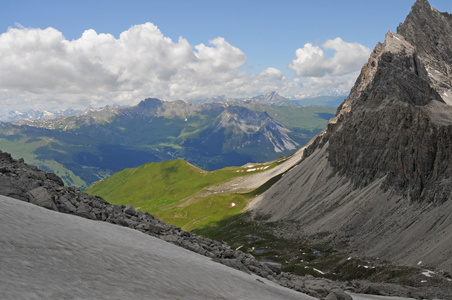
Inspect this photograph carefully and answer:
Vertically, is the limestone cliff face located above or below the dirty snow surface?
above

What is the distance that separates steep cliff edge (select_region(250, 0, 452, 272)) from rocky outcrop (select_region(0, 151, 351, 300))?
2203 inches

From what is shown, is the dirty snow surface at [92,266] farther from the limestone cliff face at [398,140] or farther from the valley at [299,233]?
the limestone cliff face at [398,140]

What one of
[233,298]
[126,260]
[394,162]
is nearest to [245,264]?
[233,298]

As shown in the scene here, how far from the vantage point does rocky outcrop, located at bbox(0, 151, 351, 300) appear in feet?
96.4

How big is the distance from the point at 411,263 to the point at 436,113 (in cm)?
7629

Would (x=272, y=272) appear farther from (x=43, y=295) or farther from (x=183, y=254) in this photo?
(x=43, y=295)

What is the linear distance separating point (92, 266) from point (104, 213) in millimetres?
16361

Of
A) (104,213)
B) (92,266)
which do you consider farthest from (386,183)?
(92,266)

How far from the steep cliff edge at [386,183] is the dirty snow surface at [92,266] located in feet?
230

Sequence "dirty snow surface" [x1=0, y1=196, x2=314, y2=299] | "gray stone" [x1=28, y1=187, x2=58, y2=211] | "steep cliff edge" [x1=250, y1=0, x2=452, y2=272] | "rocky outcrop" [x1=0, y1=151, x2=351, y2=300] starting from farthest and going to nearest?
"steep cliff edge" [x1=250, y1=0, x2=452, y2=272]
"rocky outcrop" [x1=0, y1=151, x2=351, y2=300]
"gray stone" [x1=28, y1=187, x2=58, y2=211]
"dirty snow surface" [x1=0, y1=196, x2=314, y2=299]

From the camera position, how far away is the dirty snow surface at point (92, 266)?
46.2ft

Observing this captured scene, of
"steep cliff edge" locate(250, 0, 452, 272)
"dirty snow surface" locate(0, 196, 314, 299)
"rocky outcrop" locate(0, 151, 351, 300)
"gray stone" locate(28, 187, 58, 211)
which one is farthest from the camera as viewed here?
"steep cliff edge" locate(250, 0, 452, 272)

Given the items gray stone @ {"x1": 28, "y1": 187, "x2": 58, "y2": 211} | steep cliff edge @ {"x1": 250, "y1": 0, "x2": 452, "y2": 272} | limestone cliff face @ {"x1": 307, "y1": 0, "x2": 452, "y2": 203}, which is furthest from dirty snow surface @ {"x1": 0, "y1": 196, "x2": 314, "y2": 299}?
limestone cliff face @ {"x1": 307, "y1": 0, "x2": 452, "y2": 203}

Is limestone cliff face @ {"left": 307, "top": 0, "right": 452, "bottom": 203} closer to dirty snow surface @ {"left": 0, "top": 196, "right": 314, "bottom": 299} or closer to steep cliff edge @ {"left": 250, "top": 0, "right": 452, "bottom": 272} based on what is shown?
steep cliff edge @ {"left": 250, "top": 0, "right": 452, "bottom": 272}
